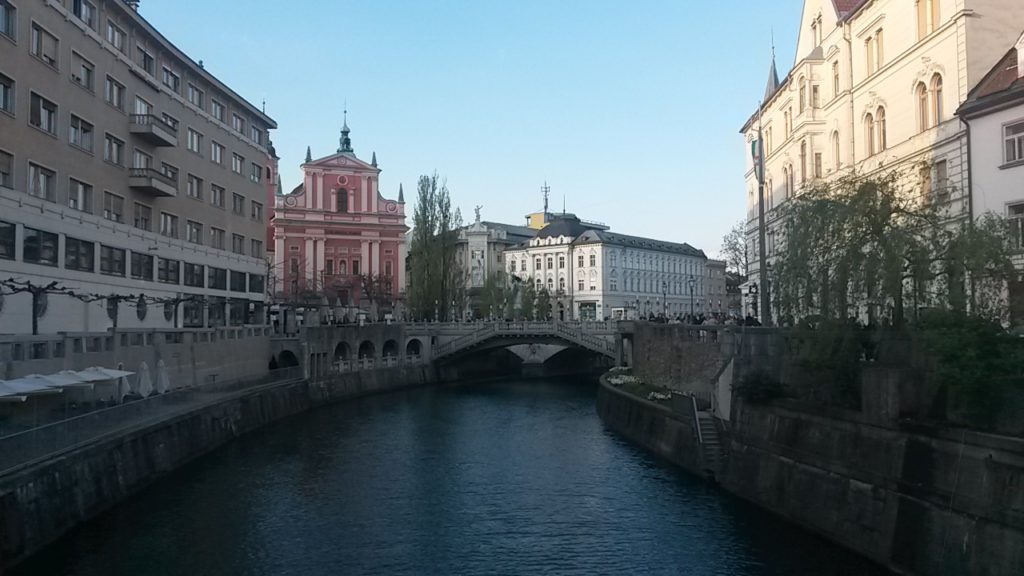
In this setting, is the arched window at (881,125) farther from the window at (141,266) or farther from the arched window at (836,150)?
the window at (141,266)

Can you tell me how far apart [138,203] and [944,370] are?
45877 mm

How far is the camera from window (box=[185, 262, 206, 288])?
57938mm

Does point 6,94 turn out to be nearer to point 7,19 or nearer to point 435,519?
point 7,19

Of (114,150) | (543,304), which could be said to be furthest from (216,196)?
(543,304)

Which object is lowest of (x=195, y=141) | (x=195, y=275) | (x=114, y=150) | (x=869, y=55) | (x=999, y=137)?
(x=195, y=275)

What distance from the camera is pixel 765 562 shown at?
23875 millimetres

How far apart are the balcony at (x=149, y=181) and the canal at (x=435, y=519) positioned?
1708 cm

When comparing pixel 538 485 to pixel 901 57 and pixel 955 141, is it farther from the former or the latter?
pixel 901 57

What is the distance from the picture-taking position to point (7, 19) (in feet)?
124

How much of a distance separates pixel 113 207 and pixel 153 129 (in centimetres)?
534

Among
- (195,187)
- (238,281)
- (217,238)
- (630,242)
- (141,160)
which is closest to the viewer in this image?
(141,160)

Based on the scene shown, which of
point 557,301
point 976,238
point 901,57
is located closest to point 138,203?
point 901,57

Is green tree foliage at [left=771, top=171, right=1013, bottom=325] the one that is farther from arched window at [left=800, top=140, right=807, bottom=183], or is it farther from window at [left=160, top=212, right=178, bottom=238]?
window at [left=160, top=212, right=178, bottom=238]

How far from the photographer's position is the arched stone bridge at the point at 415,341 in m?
64.0
